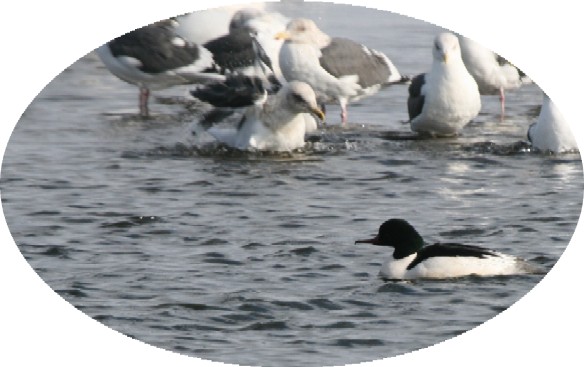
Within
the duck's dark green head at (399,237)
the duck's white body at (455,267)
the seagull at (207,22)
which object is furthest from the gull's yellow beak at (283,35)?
the duck's white body at (455,267)

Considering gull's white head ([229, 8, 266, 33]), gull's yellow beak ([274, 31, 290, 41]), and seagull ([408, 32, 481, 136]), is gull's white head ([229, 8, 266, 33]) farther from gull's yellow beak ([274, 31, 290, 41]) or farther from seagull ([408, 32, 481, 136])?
seagull ([408, 32, 481, 136])

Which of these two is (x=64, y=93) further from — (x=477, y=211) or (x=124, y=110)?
(x=477, y=211)

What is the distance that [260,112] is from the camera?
11617mm

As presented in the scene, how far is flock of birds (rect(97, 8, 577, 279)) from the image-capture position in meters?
11.4

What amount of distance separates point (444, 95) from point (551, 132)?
1258mm

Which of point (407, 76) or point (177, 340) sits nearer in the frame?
point (177, 340)

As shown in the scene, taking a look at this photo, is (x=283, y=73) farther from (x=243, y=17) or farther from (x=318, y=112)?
(x=243, y=17)

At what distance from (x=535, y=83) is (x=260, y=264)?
241 cm

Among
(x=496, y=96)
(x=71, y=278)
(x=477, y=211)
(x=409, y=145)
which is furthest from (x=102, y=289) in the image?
(x=496, y=96)

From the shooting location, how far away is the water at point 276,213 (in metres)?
8.60

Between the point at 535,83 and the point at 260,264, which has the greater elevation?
the point at 535,83

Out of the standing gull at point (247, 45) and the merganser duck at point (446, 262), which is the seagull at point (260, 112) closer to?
A: the standing gull at point (247, 45)

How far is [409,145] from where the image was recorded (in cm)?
1108

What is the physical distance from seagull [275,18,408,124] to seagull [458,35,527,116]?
1.43ft
